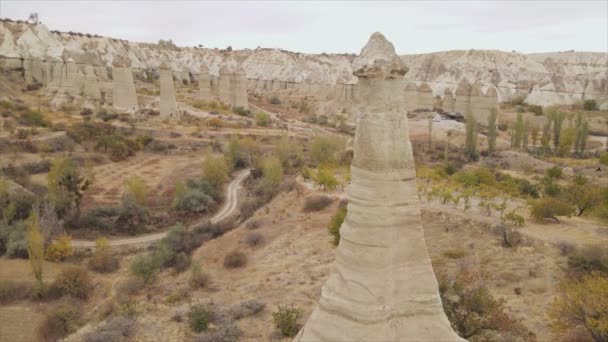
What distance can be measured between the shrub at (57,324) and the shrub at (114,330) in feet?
5.86

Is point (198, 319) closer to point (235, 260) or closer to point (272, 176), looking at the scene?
point (235, 260)

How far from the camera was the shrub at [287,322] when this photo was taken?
11508 mm

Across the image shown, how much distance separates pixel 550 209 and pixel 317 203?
949 cm

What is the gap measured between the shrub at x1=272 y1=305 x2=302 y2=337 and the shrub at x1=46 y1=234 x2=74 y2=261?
37.2ft

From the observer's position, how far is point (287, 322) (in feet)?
37.9

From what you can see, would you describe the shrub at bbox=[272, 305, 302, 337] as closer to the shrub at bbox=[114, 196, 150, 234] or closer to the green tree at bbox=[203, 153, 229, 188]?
the shrub at bbox=[114, 196, 150, 234]

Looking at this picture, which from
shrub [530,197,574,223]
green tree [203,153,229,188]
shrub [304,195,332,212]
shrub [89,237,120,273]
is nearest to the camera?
shrub [530,197,574,223]

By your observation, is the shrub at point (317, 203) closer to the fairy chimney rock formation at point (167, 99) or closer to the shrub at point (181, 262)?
the shrub at point (181, 262)

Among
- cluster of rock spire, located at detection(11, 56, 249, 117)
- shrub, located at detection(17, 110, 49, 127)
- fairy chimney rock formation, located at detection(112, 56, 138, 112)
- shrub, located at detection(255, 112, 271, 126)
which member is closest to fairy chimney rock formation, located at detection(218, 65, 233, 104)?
cluster of rock spire, located at detection(11, 56, 249, 117)

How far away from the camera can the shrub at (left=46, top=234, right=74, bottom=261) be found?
19.0m

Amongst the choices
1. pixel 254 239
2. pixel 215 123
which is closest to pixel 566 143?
pixel 254 239

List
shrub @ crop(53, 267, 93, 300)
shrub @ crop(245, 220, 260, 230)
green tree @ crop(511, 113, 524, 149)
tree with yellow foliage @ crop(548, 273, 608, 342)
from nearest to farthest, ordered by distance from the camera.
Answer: tree with yellow foliage @ crop(548, 273, 608, 342) < shrub @ crop(53, 267, 93, 300) < shrub @ crop(245, 220, 260, 230) < green tree @ crop(511, 113, 524, 149)

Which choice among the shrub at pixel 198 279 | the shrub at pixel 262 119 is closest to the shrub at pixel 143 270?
the shrub at pixel 198 279

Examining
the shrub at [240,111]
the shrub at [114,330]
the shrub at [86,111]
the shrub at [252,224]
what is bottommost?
the shrub at [114,330]
